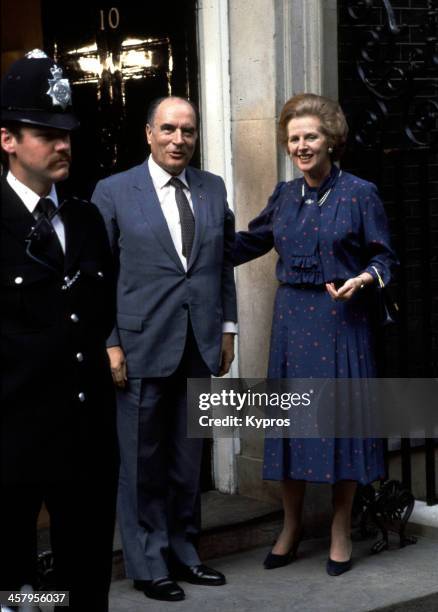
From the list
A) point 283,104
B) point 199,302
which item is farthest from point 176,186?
point 283,104

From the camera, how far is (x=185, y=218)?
5758 millimetres

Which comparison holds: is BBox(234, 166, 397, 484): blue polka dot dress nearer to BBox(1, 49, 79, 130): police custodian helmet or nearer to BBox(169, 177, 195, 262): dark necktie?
BBox(169, 177, 195, 262): dark necktie

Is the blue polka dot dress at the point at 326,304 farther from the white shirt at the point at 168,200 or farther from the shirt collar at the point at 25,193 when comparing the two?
the shirt collar at the point at 25,193

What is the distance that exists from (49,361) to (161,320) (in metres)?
1.63

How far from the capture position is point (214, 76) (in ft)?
22.4

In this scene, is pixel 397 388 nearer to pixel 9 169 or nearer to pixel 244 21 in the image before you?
pixel 244 21

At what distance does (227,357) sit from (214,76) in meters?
1.65

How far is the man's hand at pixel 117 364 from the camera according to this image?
5.66 m

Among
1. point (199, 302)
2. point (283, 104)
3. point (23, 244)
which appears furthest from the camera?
point (283, 104)

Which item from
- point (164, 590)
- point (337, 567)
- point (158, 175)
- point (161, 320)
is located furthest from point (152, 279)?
point (337, 567)

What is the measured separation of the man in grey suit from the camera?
223 inches

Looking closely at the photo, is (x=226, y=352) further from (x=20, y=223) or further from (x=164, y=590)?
(x=20, y=223)

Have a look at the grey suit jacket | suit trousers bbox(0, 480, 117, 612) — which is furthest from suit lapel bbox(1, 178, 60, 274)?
the grey suit jacket

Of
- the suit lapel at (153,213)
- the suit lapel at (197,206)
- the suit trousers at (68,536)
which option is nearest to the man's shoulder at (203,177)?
the suit lapel at (197,206)
